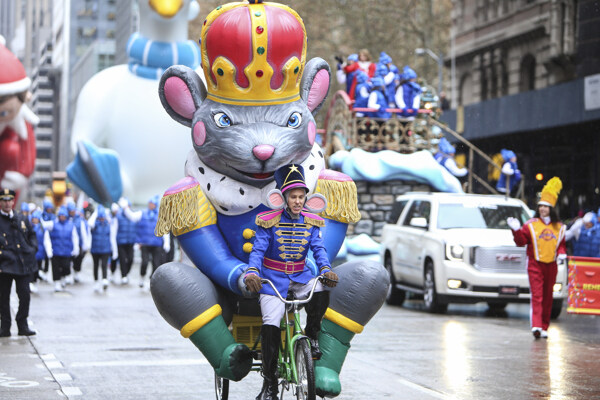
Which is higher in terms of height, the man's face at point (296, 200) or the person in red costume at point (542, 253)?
the man's face at point (296, 200)

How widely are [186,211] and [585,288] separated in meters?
7.08

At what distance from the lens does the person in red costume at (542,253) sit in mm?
13805

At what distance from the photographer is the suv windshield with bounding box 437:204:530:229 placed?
1752 cm

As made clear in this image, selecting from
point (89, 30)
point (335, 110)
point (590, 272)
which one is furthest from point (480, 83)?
point (89, 30)

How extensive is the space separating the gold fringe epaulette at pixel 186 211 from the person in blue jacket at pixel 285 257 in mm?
663

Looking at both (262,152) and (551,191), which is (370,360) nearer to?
(551,191)

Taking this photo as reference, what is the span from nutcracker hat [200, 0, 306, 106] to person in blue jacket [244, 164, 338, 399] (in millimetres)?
Result: 856

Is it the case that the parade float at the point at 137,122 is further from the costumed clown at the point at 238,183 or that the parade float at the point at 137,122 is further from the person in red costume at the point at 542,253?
the costumed clown at the point at 238,183

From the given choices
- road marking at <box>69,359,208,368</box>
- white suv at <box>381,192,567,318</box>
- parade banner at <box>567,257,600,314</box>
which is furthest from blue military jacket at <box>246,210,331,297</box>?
white suv at <box>381,192,567,318</box>

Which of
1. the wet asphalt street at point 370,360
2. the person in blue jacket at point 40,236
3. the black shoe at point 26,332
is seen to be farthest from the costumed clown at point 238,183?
the person in blue jacket at point 40,236

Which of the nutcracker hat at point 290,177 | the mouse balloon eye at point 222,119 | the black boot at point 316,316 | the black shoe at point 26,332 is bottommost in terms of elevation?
the black shoe at point 26,332

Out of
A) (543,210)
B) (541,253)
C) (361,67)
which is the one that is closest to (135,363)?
(541,253)

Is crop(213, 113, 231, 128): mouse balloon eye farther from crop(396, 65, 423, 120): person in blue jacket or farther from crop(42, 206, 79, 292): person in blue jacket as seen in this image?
crop(396, 65, 423, 120): person in blue jacket

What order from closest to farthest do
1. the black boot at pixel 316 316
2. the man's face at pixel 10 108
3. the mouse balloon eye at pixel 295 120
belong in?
the black boot at pixel 316 316 < the mouse balloon eye at pixel 295 120 < the man's face at pixel 10 108
